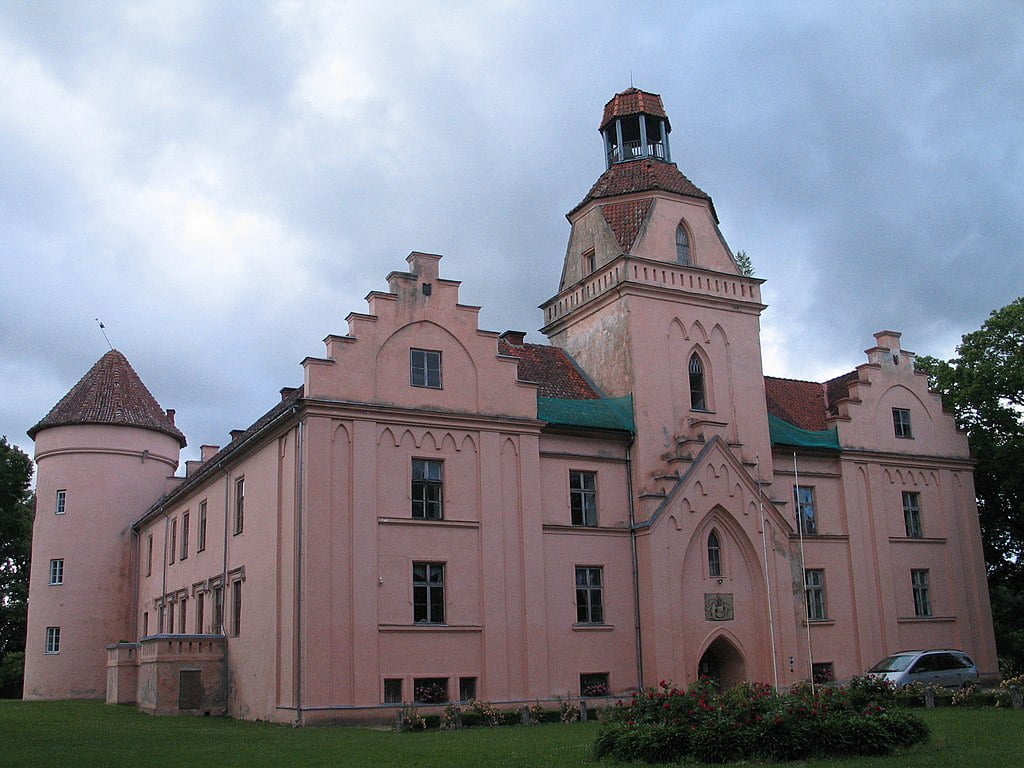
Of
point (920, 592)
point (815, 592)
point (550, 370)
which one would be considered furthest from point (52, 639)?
point (920, 592)

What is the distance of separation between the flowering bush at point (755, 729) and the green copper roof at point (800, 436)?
19602 mm

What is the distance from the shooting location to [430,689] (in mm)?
28406

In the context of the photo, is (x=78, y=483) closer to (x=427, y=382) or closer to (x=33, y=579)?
(x=33, y=579)

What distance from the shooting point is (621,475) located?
33281 millimetres

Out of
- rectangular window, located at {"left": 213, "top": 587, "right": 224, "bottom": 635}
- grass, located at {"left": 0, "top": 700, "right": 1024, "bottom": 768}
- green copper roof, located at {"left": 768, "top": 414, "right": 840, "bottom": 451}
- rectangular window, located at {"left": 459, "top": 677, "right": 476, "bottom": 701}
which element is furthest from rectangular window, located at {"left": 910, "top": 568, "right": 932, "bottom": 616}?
rectangular window, located at {"left": 213, "top": 587, "right": 224, "bottom": 635}

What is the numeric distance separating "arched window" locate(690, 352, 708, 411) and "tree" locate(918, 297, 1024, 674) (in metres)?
12.6

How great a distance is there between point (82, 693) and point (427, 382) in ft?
82.1

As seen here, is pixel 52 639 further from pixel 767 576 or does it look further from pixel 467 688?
pixel 767 576

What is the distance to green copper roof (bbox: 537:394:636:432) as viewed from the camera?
1277 inches

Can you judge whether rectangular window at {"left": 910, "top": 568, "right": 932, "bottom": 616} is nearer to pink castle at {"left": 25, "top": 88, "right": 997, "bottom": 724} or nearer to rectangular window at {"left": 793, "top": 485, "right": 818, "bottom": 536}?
pink castle at {"left": 25, "top": 88, "right": 997, "bottom": 724}

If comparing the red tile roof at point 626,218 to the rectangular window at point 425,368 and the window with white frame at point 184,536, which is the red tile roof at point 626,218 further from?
the window with white frame at point 184,536

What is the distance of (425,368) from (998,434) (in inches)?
989

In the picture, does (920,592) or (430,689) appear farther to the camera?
(920,592)

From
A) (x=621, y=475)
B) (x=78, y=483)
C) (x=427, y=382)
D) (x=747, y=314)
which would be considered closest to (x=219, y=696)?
(x=427, y=382)
